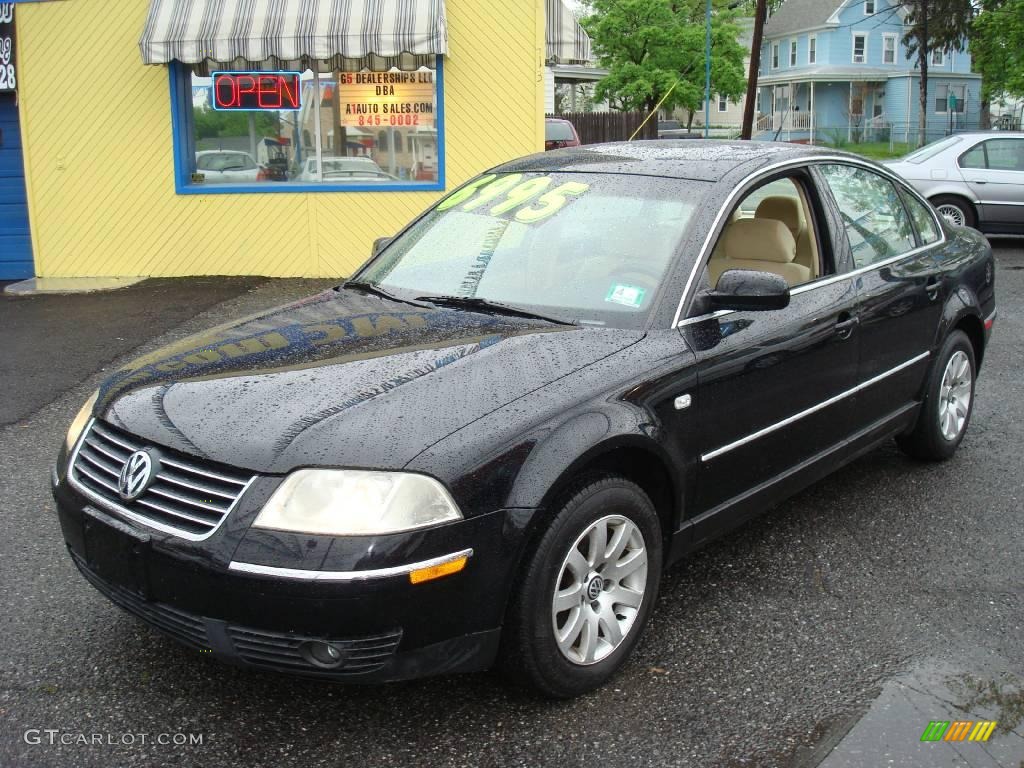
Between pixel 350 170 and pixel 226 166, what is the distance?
136 cm

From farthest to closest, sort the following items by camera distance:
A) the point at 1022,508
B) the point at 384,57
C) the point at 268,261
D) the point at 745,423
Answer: the point at 268,261, the point at 384,57, the point at 1022,508, the point at 745,423

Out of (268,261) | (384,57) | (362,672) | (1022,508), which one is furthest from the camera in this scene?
(268,261)

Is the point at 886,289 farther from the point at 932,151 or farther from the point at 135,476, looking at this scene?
the point at 932,151

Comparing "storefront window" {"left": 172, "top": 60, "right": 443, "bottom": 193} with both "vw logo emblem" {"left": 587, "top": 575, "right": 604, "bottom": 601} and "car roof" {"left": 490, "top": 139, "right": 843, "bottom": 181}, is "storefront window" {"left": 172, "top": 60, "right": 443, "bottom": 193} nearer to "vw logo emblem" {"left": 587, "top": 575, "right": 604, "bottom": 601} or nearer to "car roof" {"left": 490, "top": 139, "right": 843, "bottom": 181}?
"car roof" {"left": 490, "top": 139, "right": 843, "bottom": 181}

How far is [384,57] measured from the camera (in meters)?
10.9

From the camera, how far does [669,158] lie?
431 centimetres

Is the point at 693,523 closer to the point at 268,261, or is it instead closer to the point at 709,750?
the point at 709,750

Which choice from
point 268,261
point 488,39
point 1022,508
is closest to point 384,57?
point 488,39

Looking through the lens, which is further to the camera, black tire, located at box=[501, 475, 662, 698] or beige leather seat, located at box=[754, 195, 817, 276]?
beige leather seat, located at box=[754, 195, 817, 276]

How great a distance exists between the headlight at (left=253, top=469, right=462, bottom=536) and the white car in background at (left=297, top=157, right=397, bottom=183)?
923 cm

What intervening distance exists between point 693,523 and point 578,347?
0.75m

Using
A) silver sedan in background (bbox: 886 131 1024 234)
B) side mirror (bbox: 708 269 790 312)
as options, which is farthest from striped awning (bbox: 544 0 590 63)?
side mirror (bbox: 708 269 790 312)

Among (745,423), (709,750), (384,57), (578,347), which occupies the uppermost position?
(384,57)

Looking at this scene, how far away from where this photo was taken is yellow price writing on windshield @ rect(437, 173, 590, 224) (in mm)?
4246
